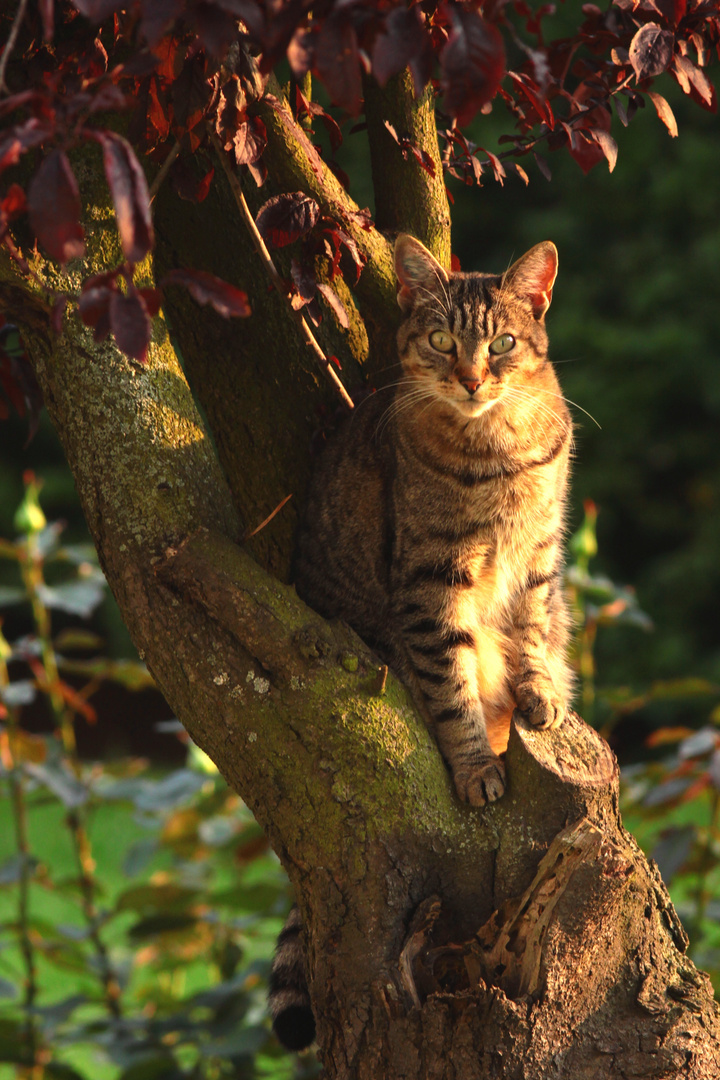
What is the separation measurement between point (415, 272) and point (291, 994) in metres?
1.32

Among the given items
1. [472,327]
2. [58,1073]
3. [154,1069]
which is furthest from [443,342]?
[58,1073]

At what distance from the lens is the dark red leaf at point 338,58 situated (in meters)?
0.90

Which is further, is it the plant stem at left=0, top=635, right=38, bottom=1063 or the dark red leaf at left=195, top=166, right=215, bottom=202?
the plant stem at left=0, top=635, right=38, bottom=1063

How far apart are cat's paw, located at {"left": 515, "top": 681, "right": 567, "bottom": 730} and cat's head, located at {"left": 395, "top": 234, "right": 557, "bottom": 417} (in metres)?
0.54

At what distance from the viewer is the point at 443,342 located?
6.63ft

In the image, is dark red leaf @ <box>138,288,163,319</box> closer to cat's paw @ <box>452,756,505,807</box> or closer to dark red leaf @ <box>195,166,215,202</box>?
dark red leaf @ <box>195,166,215,202</box>

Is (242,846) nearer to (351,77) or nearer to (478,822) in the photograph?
(478,822)

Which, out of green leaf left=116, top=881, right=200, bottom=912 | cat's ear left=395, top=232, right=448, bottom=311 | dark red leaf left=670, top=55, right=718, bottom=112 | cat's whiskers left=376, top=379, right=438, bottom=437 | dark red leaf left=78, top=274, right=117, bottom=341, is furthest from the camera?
green leaf left=116, top=881, right=200, bottom=912

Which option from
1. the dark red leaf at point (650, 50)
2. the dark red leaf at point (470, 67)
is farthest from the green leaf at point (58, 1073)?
the dark red leaf at point (650, 50)

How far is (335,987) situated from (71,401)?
3.09 feet

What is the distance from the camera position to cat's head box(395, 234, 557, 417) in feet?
6.42

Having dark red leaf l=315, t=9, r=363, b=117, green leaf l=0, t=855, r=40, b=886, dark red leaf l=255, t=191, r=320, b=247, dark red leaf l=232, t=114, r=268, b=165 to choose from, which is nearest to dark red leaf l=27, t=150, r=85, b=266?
dark red leaf l=315, t=9, r=363, b=117

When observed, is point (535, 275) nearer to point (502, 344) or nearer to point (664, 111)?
point (502, 344)


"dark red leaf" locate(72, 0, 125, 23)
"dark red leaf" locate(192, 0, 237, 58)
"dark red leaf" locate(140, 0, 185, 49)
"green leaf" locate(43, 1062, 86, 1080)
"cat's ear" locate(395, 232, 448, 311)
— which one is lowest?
"green leaf" locate(43, 1062, 86, 1080)
